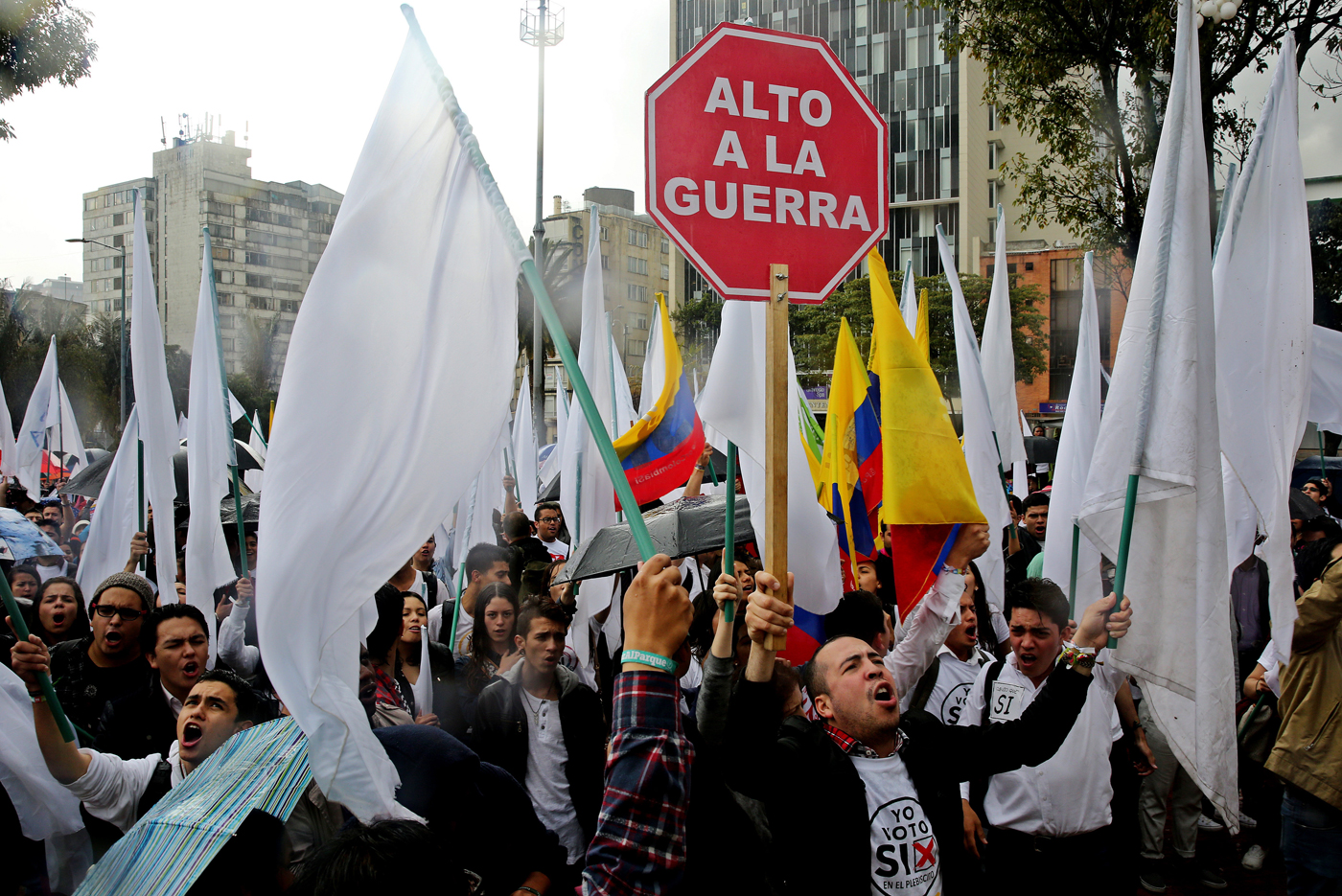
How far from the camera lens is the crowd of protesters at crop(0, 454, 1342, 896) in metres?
1.97

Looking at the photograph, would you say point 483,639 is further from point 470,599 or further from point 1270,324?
point 1270,324

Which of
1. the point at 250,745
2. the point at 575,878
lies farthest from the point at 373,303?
the point at 575,878

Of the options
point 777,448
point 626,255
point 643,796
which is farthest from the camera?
point 626,255

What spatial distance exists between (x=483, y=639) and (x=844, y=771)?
8.57 feet

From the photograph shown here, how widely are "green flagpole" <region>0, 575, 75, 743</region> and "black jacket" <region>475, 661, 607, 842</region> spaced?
1.42 meters

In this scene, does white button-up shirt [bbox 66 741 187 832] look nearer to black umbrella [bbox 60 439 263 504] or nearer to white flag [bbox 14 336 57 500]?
black umbrella [bbox 60 439 263 504]

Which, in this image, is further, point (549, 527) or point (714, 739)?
point (549, 527)

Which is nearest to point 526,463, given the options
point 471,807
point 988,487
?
point 988,487

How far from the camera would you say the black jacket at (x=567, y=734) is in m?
3.71

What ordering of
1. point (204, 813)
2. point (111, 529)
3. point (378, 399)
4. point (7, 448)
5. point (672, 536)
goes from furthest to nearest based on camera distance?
point (7, 448) → point (111, 529) → point (672, 536) → point (378, 399) → point (204, 813)

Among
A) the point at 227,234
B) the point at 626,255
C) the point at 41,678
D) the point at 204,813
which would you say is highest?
the point at 227,234

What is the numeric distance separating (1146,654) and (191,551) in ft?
15.0

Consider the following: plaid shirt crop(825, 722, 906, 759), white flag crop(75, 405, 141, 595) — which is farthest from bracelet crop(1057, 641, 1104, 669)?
white flag crop(75, 405, 141, 595)

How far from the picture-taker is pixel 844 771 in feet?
8.70
